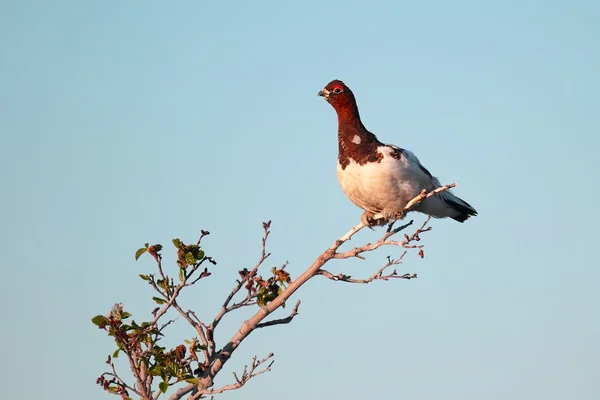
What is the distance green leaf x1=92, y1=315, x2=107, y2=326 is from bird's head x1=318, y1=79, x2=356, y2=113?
4.26 meters

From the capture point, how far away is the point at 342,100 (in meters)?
9.99

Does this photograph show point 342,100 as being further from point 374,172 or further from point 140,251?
point 140,251

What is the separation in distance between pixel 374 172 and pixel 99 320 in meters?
3.63

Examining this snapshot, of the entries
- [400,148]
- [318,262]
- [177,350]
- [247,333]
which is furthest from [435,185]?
[177,350]

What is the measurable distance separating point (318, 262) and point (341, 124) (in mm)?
2811

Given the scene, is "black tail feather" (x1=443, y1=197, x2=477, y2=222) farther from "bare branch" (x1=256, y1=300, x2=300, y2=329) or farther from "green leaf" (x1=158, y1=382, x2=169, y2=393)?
"green leaf" (x1=158, y1=382, x2=169, y2=393)

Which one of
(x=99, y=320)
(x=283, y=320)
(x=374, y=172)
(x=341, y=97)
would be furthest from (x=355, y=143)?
(x=99, y=320)

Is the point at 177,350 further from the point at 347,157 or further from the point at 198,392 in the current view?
the point at 347,157

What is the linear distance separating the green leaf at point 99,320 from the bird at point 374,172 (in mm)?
3479

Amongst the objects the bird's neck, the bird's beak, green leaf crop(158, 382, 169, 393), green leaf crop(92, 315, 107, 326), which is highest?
the bird's beak

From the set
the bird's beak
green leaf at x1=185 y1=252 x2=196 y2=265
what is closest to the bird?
the bird's beak

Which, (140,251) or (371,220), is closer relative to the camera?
(140,251)

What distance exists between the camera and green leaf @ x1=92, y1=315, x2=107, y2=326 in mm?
7223

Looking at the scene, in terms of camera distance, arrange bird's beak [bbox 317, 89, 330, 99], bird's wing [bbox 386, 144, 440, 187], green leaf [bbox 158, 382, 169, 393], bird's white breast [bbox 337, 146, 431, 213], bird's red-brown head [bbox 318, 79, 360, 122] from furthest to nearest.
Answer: bird's beak [bbox 317, 89, 330, 99] < bird's red-brown head [bbox 318, 79, 360, 122] < bird's wing [bbox 386, 144, 440, 187] < bird's white breast [bbox 337, 146, 431, 213] < green leaf [bbox 158, 382, 169, 393]
